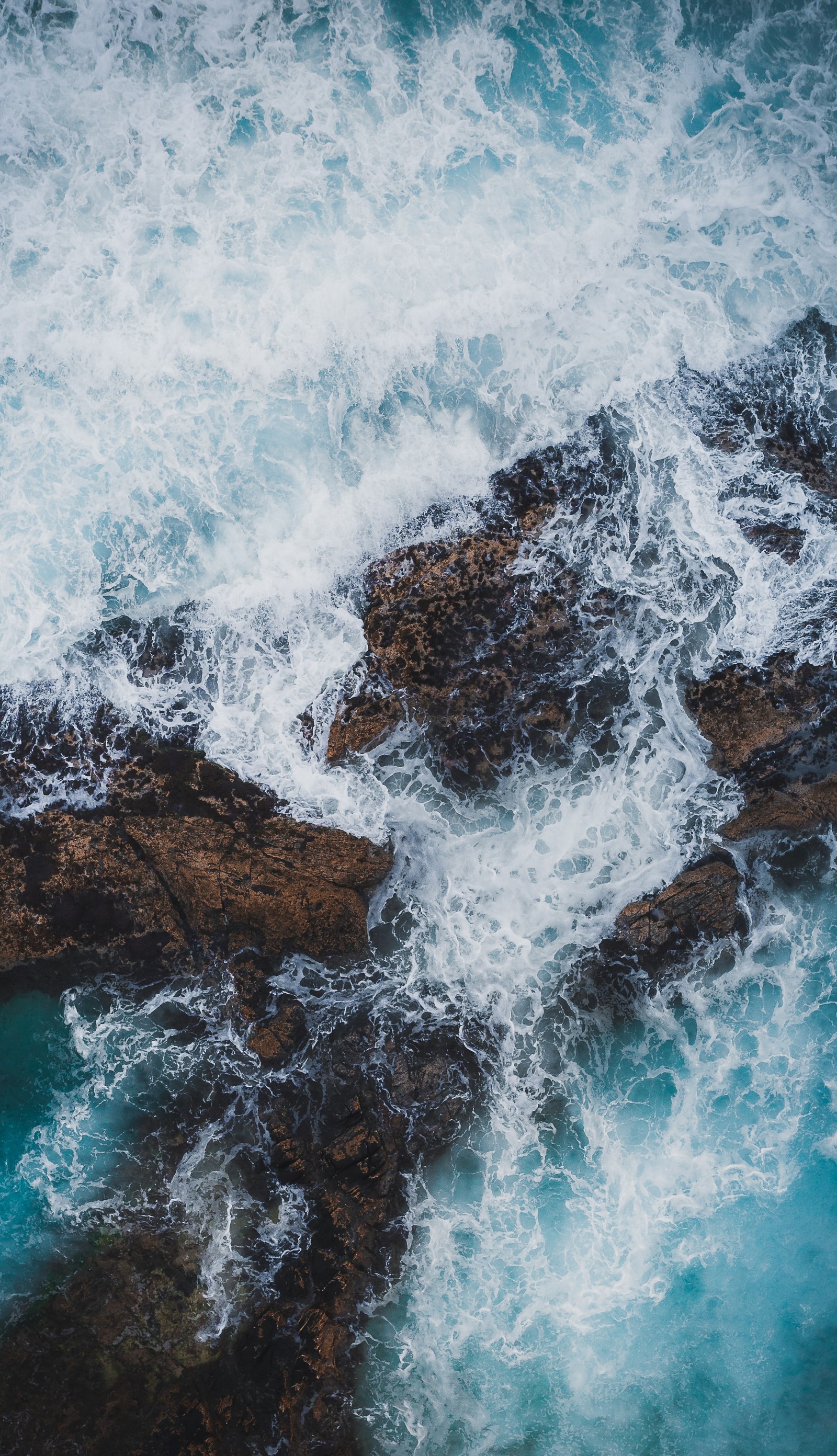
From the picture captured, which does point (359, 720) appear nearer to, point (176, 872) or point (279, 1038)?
point (176, 872)

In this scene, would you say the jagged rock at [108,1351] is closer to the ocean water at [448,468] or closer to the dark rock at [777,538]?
the ocean water at [448,468]

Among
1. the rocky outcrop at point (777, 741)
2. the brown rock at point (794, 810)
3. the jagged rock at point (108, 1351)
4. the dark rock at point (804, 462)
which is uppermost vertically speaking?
the dark rock at point (804, 462)

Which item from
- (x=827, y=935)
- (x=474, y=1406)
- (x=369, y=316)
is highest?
(x=369, y=316)

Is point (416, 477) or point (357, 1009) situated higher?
point (416, 477)

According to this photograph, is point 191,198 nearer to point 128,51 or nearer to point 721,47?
point 128,51

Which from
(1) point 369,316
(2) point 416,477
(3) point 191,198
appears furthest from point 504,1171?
(3) point 191,198

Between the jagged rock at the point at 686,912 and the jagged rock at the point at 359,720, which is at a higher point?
the jagged rock at the point at 359,720

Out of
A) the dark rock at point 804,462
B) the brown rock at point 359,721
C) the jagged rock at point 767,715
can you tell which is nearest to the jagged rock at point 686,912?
the jagged rock at point 767,715

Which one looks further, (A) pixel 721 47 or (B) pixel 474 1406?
Result: (A) pixel 721 47
